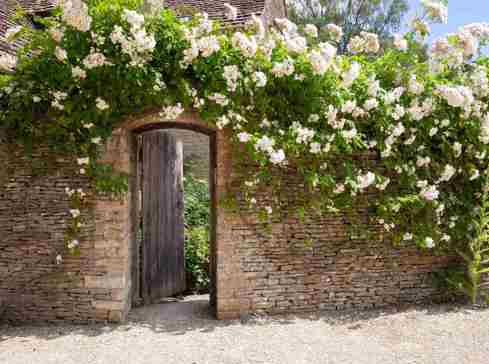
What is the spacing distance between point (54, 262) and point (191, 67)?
2.63 metres

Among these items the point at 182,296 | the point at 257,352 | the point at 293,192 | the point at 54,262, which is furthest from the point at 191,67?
the point at 182,296

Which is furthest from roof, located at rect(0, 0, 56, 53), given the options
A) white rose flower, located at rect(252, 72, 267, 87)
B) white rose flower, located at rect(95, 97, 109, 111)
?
white rose flower, located at rect(252, 72, 267, 87)

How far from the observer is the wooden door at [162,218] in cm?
596

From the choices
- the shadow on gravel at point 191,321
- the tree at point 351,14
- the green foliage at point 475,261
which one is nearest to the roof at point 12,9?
the shadow on gravel at point 191,321

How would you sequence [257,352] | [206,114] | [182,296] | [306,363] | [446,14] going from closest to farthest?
[306,363], [257,352], [206,114], [446,14], [182,296]

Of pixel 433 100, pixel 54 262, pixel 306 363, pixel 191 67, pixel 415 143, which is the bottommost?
pixel 306 363

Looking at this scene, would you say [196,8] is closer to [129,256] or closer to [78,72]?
[78,72]

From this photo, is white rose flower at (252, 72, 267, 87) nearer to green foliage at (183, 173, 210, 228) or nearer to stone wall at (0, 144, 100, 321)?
stone wall at (0, 144, 100, 321)

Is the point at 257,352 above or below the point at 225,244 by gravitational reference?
below

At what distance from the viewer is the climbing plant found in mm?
4262

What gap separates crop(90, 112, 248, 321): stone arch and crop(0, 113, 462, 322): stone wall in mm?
11

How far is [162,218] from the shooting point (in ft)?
21.1

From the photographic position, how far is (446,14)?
4.81 meters

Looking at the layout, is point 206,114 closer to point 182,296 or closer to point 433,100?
point 433,100
